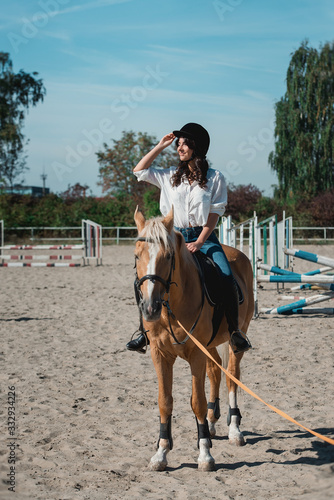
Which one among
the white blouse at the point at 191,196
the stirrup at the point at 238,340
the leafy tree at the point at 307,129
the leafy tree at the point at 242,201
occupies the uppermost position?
the leafy tree at the point at 307,129

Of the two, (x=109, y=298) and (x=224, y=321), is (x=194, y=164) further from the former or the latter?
(x=109, y=298)

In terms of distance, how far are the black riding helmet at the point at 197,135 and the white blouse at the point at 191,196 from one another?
187 millimetres

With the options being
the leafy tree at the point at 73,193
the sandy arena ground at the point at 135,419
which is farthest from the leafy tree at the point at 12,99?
the sandy arena ground at the point at 135,419

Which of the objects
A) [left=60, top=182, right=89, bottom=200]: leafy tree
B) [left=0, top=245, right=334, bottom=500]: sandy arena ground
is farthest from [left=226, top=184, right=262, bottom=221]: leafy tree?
[left=0, top=245, right=334, bottom=500]: sandy arena ground

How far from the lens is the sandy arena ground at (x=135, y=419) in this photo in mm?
3297

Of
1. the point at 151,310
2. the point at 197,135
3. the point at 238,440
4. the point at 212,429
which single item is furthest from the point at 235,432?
the point at 197,135

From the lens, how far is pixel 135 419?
455 cm

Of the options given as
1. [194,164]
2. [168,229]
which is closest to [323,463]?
[168,229]

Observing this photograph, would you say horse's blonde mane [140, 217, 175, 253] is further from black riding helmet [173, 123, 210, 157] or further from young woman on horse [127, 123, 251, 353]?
black riding helmet [173, 123, 210, 157]

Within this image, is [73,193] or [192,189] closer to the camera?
[192,189]

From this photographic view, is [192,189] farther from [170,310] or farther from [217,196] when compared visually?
[170,310]

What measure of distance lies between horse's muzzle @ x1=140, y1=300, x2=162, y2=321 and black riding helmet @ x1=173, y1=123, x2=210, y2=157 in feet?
4.45

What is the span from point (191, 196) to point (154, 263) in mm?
904

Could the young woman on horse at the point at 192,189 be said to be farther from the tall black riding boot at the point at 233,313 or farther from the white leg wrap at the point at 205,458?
the white leg wrap at the point at 205,458
